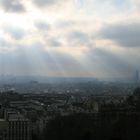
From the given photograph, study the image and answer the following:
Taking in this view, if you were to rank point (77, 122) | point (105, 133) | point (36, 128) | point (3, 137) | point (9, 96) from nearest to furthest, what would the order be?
point (105, 133)
point (77, 122)
point (3, 137)
point (36, 128)
point (9, 96)

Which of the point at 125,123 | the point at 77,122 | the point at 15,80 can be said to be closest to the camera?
the point at 125,123

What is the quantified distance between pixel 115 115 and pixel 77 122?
177 inches

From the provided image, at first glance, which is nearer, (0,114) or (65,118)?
(65,118)

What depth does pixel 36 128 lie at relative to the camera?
2883cm

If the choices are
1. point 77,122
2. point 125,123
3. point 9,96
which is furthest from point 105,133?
point 9,96

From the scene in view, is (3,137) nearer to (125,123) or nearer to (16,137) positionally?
(16,137)

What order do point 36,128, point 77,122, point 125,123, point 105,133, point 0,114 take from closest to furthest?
point 105,133 → point 125,123 → point 77,122 → point 36,128 → point 0,114

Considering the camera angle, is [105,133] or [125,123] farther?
[125,123]

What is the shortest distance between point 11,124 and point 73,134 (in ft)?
24.2

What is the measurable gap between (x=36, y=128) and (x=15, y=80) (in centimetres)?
8058

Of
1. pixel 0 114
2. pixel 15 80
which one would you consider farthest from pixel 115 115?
pixel 15 80

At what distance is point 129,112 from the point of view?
27.4m

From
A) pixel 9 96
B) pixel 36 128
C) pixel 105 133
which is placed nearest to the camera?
pixel 105 133

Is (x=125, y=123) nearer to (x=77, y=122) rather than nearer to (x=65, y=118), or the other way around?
(x=77, y=122)
